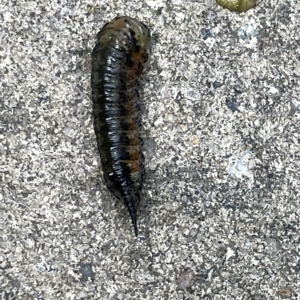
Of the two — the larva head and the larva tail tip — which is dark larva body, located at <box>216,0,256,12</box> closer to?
the larva head

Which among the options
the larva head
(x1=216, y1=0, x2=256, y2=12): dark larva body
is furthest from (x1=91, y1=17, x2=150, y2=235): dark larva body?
(x1=216, y1=0, x2=256, y2=12): dark larva body

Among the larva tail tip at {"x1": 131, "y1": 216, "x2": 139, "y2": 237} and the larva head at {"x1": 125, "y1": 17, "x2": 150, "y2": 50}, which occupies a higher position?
the larva head at {"x1": 125, "y1": 17, "x2": 150, "y2": 50}

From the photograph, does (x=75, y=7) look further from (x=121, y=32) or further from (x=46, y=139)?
(x=46, y=139)

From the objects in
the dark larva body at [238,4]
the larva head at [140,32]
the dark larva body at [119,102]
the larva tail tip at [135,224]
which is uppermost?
the dark larva body at [238,4]

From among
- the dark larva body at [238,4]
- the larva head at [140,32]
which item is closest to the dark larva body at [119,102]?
the larva head at [140,32]

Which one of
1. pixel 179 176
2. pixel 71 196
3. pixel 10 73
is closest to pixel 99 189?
pixel 71 196

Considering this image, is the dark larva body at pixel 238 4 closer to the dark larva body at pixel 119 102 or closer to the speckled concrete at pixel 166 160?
the speckled concrete at pixel 166 160

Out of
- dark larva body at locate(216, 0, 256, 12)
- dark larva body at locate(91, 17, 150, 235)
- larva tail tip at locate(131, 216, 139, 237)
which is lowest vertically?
larva tail tip at locate(131, 216, 139, 237)
